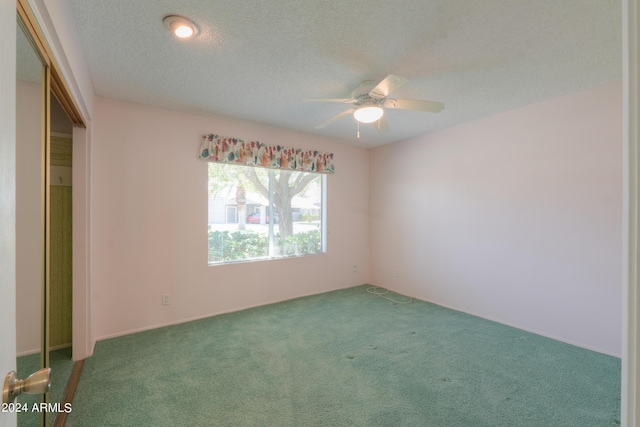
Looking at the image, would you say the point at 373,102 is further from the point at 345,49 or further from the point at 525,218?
the point at 525,218

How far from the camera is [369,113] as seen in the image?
2354mm

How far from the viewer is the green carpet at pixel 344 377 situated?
177 centimetres

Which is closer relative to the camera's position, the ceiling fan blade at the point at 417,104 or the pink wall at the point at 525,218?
the ceiling fan blade at the point at 417,104

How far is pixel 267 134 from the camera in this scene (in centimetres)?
382

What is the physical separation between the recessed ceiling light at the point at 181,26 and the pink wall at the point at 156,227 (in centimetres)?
147

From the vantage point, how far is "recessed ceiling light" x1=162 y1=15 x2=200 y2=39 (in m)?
1.69

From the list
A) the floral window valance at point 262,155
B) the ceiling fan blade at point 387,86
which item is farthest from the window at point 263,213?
the ceiling fan blade at point 387,86

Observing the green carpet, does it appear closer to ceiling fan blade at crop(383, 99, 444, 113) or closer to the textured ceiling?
ceiling fan blade at crop(383, 99, 444, 113)

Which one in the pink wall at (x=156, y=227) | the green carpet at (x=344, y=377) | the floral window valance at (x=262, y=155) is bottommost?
the green carpet at (x=344, y=377)

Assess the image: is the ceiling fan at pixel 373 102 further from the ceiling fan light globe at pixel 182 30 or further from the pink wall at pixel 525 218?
the pink wall at pixel 525 218

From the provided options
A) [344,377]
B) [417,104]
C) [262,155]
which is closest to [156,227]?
[262,155]

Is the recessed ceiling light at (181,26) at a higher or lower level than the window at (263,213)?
higher

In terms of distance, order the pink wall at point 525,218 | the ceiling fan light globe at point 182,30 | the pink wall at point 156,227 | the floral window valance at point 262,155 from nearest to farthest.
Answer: the ceiling fan light globe at point 182,30
the pink wall at point 525,218
the pink wall at point 156,227
the floral window valance at point 262,155

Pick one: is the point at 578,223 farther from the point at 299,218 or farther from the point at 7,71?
the point at 7,71
